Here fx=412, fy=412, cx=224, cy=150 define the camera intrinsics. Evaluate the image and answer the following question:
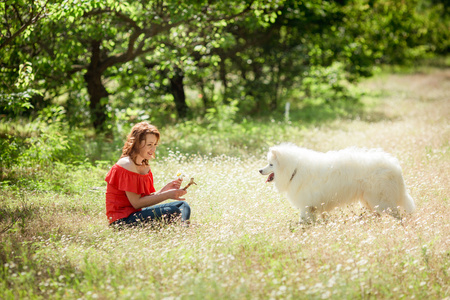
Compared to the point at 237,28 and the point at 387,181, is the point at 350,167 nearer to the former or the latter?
the point at 387,181

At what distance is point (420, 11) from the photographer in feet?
114

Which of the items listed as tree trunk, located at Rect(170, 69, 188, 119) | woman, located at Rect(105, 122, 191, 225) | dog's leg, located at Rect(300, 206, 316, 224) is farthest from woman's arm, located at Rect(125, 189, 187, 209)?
tree trunk, located at Rect(170, 69, 188, 119)

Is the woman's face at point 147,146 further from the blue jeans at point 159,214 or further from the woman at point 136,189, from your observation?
the blue jeans at point 159,214

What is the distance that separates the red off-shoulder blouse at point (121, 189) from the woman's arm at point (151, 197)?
79 mm

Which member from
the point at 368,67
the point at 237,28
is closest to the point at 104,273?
the point at 237,28

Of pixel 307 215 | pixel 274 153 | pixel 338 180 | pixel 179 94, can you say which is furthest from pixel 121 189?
pixel 179 94

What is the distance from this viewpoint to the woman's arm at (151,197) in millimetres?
5082

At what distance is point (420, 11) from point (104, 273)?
1484 inches

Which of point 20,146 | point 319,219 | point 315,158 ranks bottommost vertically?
point 319,219

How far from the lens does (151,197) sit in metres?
5.11

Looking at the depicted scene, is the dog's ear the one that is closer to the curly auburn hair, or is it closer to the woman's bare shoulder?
the curly auburn hair

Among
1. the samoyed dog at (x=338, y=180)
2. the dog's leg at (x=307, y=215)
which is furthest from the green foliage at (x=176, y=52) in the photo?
the dog's leg at (x=307, y=215)

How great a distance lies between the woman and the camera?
5.08 m

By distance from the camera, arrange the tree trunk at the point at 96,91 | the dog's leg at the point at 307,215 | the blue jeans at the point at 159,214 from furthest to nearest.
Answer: the tree trunk at the point at 96,91 < the dog's leg at the point at 307,215 < the blue jeans at the point at 159,214
